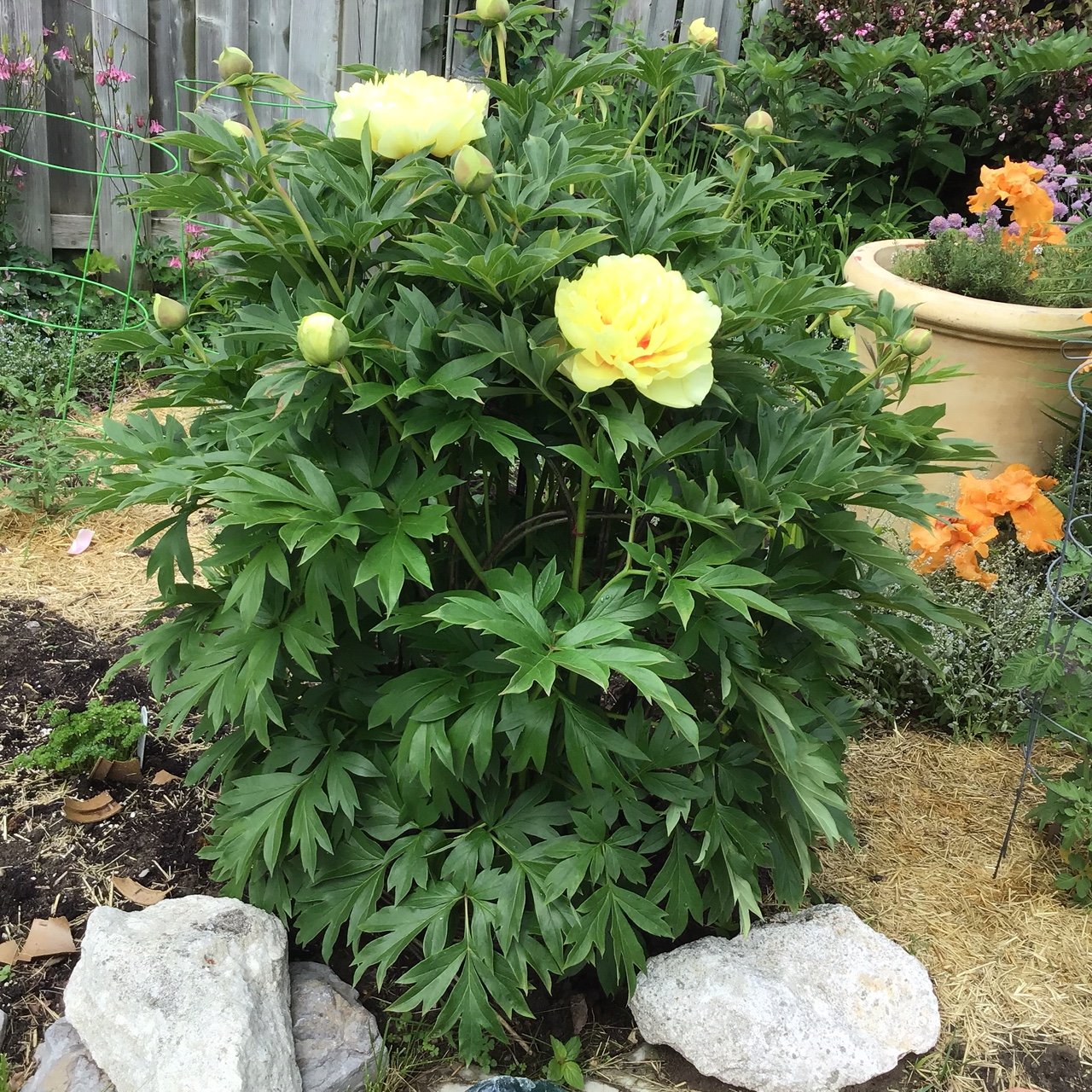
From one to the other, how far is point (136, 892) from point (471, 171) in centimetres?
161

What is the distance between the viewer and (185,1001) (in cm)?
170

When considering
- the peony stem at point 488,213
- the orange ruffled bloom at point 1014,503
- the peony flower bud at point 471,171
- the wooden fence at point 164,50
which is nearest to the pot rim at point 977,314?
the orange ruffled bloom at point 1014,503

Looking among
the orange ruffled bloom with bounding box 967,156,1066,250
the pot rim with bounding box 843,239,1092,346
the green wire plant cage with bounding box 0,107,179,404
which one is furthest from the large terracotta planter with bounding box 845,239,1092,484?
Result: the green wire plant cage with bounding box 0,107,179,404

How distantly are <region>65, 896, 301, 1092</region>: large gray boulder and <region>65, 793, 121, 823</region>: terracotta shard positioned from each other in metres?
0.53

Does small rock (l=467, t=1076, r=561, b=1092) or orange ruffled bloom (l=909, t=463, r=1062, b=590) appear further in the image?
orange ruffled bloom (l=909, t=463, r=1062, b=590)

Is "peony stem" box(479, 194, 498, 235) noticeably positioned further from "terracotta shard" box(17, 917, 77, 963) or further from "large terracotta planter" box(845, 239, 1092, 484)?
"large terracotta planter" box(845, 239, 1092, 484)

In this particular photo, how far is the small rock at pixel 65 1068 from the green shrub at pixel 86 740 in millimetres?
689

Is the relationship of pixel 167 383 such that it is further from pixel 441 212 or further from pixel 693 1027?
pixel 693 1027

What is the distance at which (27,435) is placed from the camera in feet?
11.6

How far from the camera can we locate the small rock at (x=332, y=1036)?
70.6 inches

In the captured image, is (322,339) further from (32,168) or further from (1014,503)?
(32,168)

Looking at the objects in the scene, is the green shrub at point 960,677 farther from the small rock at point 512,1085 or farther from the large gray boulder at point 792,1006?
the small rock at point 512,1085

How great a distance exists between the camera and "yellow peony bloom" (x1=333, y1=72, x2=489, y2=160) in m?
1.45

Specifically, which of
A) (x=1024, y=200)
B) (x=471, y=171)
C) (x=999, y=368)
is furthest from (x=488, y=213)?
(x=1024, y=200)
